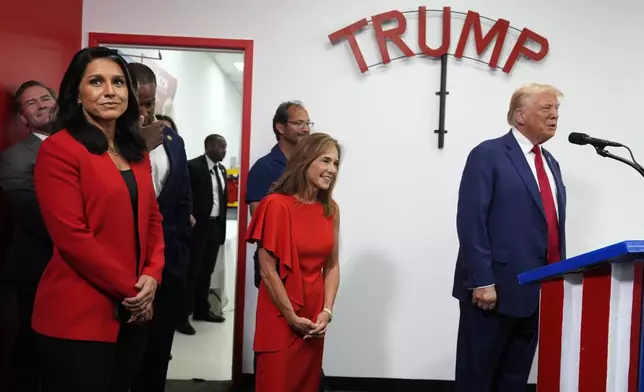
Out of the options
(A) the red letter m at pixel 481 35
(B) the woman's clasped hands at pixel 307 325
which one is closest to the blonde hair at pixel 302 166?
(B) the woman's clasped hands at pixel 307 325

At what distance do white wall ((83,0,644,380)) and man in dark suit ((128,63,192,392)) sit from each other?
1046mm

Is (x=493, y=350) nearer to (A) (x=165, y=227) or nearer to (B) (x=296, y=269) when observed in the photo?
(B) (x=296, y=269)

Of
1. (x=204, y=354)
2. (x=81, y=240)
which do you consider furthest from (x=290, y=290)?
(x=204, y=354)

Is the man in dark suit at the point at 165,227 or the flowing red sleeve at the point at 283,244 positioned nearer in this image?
the flowing red sleeve at the point at 283,244

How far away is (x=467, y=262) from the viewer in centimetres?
237

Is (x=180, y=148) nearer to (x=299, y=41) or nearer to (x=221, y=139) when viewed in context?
(x=299, y=41)

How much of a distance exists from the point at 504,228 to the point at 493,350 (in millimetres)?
483

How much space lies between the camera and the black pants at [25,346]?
2303mm

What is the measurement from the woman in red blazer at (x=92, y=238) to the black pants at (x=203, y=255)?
1.98m

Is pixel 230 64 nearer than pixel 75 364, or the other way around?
pixel 75 364

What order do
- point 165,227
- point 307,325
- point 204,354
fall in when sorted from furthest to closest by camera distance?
point 204,354 → point 165,227 → point 307,325

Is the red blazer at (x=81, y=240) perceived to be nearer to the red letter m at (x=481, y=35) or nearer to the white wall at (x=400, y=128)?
the white wall at (x=400, y=128)

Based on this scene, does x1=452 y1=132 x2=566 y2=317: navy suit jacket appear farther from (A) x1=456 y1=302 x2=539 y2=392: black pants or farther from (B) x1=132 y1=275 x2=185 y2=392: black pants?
(B) x1=132 y1=275 x2=185 y2=392: black pants

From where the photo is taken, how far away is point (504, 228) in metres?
2.36
